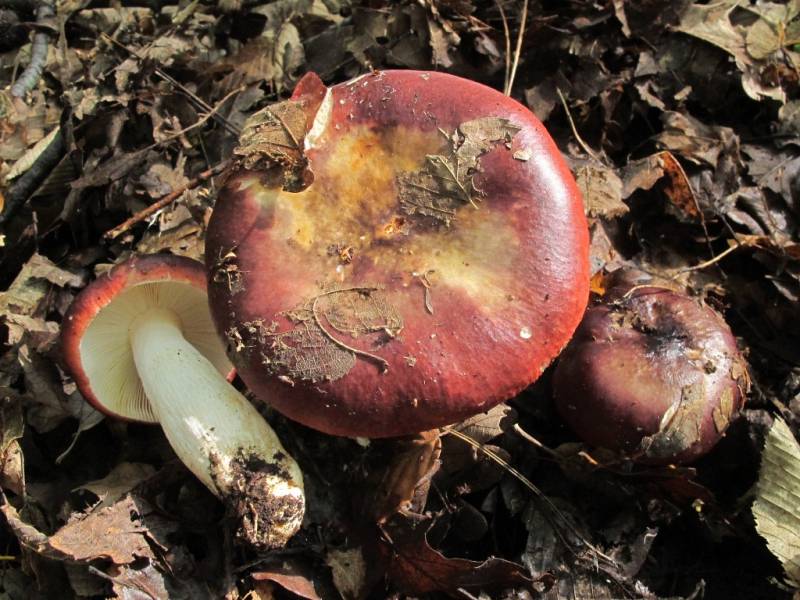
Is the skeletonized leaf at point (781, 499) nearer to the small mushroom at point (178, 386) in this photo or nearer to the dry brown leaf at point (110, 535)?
the small mushroom at point (178, 386)

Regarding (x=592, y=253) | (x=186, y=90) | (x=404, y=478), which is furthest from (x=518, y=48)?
(x=404, y=478)

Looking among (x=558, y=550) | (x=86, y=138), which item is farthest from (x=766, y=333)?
(x=86, y=138)

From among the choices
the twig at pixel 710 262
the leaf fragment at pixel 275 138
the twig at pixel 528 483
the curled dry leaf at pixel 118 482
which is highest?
the leaf fragment at pixel 275 138

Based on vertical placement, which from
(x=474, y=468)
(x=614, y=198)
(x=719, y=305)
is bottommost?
(x=474, y=468)

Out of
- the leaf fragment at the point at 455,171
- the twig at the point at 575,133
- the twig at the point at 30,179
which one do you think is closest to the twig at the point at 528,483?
the leaf fragment at the point at 455,171

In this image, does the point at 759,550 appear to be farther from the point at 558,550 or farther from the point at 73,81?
the point at 73,81

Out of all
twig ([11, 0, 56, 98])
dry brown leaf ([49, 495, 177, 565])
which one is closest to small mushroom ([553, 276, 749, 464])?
dry brown leaf ([49, 495, 177, 565])

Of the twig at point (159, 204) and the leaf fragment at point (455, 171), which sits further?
the twig at point (159, 204)
